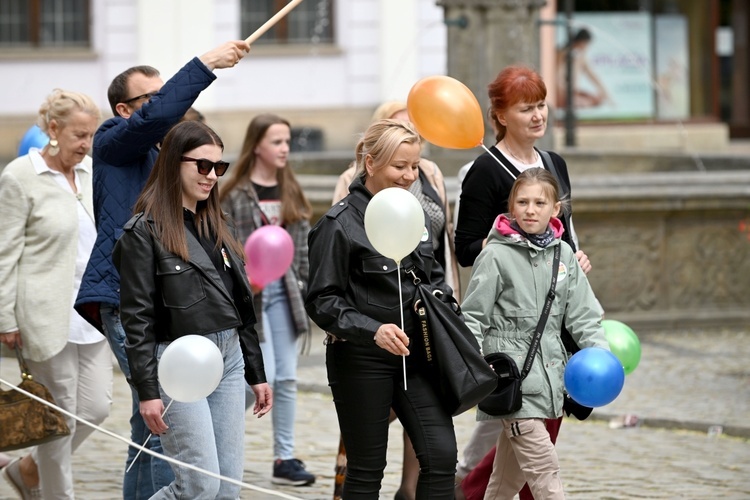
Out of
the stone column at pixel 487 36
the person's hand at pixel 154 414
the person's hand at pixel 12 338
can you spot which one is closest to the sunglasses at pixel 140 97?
the person's hand at pixel 12 338

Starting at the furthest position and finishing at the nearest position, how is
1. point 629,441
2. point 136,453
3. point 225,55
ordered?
point 629,441
point 136,453
point 225,55

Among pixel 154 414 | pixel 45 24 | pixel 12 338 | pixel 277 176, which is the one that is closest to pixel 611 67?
pixel 45 24

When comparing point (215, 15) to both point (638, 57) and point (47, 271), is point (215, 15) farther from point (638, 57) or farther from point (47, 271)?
point (47, 271)

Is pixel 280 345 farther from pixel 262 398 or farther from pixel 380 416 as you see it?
pixel 380 416

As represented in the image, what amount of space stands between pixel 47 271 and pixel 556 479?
2.25m

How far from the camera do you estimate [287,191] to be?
7.69 m

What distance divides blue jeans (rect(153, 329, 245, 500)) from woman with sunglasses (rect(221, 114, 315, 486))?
7.53ft

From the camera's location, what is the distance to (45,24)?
84.6 feet

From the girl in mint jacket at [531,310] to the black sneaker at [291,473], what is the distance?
70.9 inches

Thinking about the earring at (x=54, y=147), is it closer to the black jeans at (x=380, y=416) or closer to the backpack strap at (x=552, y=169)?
the black jeans at (x=380, y=416)

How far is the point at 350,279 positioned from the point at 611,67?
72.8 ft

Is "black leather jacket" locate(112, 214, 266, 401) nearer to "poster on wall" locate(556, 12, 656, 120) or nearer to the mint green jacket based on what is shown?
the mint green jacket

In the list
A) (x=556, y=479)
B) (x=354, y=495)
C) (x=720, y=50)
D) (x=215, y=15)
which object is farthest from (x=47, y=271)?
(x=720, y=50)

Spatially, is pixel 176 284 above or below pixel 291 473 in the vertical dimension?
above
